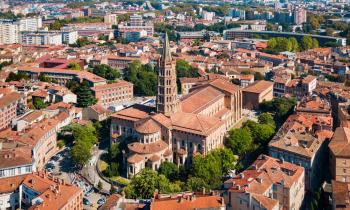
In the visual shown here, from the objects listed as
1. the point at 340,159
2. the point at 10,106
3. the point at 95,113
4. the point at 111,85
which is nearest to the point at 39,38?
the point at 111,85

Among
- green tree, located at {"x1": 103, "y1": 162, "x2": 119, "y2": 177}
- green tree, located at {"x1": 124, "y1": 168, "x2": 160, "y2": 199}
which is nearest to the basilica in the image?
green tree, located at {"x1": 103, "y1": 162, "x2": 119, "y2": 177}

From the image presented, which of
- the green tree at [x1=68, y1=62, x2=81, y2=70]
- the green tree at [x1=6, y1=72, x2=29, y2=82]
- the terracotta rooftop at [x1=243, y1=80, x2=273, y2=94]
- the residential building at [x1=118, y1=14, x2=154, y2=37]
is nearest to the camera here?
the terracotta rooftop at [x1=243, y1=80, x2=273, y2=94]

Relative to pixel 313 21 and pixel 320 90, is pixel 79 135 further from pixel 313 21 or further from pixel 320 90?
pixel 313 21

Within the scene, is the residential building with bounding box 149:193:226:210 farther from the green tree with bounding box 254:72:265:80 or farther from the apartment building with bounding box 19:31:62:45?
the apartment building with bounding box 19:31:62:45

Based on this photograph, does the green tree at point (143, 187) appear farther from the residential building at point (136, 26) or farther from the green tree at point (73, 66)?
the residential building at point (136, 26)

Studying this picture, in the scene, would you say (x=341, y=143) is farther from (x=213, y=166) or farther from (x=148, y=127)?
(x=148, y=127)

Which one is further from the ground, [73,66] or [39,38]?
[39,38]
